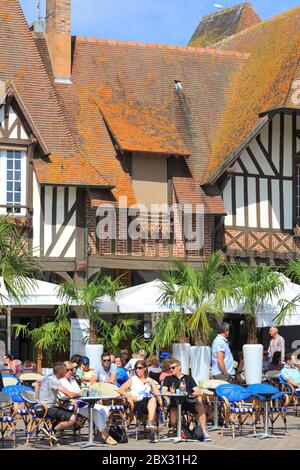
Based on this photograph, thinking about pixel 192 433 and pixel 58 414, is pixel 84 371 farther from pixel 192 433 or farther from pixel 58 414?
pixel 58 414

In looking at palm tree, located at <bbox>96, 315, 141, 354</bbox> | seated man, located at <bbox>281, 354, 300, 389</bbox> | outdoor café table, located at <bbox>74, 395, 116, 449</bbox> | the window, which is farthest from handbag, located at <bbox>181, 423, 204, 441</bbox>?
the window

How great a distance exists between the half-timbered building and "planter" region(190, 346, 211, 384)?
6086mm

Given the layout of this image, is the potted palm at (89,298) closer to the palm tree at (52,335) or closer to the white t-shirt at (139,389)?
the palm tree at (52,335)

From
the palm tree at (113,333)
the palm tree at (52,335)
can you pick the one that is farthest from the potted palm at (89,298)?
the palm tree at (52,335)

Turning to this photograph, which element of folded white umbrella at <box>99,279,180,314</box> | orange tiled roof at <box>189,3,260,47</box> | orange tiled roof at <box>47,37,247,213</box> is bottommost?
folded white umbrella at <box>99,279,180,314</box>

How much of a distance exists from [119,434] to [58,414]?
995 millimetres

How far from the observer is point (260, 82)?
A: 98.1 feet

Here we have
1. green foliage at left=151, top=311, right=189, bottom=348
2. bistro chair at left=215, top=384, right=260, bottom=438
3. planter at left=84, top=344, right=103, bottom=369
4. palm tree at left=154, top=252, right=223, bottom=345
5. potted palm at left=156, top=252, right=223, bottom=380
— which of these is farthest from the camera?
planter at left=84, top=344, right=103, bottom=369

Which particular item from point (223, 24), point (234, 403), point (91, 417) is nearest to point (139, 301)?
point (234, 403)

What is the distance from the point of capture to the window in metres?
26.0

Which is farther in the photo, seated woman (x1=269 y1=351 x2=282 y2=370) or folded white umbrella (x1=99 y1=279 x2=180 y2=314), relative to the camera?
folded white umbrella (x1=99 y1=279 x2=180 y2=314)

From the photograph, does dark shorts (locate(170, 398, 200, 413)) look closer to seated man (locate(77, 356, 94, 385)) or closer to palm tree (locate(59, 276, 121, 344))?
seated man (locate(77, 356, 94, 385))

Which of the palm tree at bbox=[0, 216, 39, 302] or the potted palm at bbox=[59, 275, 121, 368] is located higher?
the palm tree at bbox=[0, 216, 39, 302]
